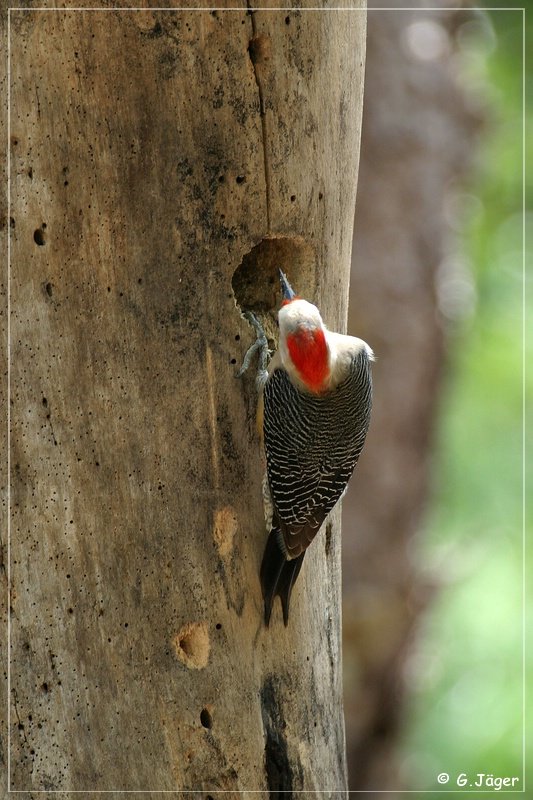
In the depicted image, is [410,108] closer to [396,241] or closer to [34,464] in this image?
[396,241]

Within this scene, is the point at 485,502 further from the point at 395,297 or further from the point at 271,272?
the point at 271,272

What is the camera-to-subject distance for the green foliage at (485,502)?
8.60 metres

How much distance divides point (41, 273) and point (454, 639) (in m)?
6.73

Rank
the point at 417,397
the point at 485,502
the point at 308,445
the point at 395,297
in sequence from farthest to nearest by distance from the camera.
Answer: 1. the point at 485,502
2. the point at 417,397
3. the point at 395,297
4. the point at 308,445

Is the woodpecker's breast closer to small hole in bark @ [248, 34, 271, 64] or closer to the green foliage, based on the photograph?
small hole in bark @ [248, 34, 271, 64]

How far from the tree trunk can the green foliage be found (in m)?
4.85

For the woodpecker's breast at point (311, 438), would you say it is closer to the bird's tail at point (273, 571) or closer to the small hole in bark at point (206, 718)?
the bird's tail at point (273, 571)

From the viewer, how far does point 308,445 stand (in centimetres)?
399

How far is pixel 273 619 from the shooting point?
373 cm

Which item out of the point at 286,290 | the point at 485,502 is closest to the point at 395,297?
the point at 485,502

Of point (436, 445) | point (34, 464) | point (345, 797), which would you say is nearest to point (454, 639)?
point (436, 445)

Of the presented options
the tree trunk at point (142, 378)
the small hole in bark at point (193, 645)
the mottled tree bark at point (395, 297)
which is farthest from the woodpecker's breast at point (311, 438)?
the mottled tree bark at point (395, 297)

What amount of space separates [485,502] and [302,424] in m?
5.99

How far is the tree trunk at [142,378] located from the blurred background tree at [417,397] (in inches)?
145
